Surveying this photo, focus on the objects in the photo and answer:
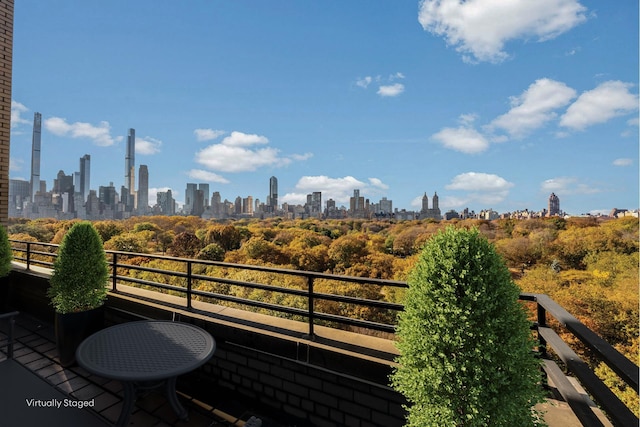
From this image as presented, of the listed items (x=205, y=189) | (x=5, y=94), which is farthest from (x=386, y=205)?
(x=5, y=94)

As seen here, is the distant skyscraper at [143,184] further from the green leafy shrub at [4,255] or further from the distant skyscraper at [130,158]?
the green leafy shrub at [4,255]

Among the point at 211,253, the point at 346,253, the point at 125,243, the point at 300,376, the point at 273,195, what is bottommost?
the point at 211,253

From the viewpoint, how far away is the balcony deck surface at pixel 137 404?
2932 mm

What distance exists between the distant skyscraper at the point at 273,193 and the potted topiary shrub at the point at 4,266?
4417 inches

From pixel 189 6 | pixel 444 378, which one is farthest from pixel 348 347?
pixel 189 6

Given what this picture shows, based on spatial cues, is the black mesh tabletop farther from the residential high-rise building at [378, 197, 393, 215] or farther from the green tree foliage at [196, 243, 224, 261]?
the residential high-rise building at [378, 197, 393, 215]

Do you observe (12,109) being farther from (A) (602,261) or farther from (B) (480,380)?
(A) (602,261)

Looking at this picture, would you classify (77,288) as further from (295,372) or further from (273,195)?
(273,195)

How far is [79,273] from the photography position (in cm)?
399

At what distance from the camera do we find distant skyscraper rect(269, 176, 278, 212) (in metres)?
121

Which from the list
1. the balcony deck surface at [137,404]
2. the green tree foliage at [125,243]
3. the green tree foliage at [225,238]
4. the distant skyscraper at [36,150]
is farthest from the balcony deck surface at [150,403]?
the distant skyscraper at [36,150]

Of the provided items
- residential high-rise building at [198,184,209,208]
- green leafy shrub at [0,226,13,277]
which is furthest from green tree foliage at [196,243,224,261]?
residential high-rise building at [198,184,209,208]

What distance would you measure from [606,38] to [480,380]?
25.1 meters

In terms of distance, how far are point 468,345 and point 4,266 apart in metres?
8.05
